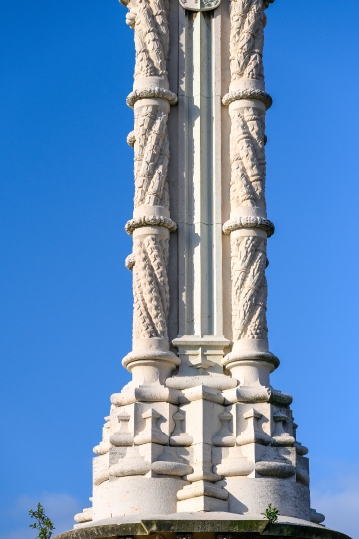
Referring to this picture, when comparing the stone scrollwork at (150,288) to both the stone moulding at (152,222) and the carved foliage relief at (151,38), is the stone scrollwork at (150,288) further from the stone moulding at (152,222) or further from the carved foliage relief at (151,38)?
the carved foliage relief at (151,38)

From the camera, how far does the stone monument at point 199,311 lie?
71.1 ft

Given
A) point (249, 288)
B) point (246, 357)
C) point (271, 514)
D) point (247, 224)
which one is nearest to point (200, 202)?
point (247, 224)

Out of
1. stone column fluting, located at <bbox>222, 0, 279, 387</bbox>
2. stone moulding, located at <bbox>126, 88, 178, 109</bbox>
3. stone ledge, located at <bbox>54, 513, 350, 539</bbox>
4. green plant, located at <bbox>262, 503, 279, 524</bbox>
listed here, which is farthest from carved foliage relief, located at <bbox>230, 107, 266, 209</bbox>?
stone ledge, located at <bbox>54, 513, 350, 539</bbox>

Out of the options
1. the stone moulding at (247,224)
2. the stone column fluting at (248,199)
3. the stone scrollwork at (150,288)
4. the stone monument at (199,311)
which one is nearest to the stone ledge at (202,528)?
the stone monument at (199,311)

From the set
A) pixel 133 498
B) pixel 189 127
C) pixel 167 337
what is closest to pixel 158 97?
pixel 189 127

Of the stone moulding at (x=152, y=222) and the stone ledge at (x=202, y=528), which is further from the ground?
the stone moulding at (x=152, y=222)

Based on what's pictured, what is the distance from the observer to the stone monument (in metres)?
21.7

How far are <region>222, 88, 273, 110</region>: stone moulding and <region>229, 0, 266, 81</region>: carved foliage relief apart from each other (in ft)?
1.15

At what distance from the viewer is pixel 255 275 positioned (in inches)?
919

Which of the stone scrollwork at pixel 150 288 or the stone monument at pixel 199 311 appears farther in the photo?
the stone scrollwork at pixel 150 288

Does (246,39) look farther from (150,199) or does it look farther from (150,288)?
(150,288)

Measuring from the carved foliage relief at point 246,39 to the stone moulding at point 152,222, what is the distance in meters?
2.91

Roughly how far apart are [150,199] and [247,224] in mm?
1647

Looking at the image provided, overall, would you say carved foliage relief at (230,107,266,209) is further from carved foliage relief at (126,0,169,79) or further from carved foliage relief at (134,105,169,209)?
carved foliage relief at (126,0,169,79)
